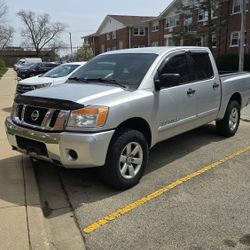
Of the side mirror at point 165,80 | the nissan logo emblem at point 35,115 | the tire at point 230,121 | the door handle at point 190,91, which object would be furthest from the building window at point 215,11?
the nissan logo emblem at point 35,115

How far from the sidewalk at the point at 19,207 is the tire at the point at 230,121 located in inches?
151

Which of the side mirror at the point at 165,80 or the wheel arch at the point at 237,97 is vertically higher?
the side mirror at the point at 165,80

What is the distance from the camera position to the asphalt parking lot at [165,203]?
356 centimetres

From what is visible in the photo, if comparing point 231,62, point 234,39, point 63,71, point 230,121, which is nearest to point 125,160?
point 230,121

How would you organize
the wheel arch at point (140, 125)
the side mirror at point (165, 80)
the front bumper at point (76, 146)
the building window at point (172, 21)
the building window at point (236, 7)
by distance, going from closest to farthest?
the front bumper at point (76, 146) < the wheel arch at point (140, 125) < the side mirror at point (165, 80) < the building window at point (236, 7) < the building window at point (172, 21)

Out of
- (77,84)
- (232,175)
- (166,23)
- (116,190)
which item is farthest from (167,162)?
(166,23)

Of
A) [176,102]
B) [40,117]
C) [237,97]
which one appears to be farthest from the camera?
[237,97]

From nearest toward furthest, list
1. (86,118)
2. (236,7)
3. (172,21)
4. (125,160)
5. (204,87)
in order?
(86,118)
(125,160)
(204,87)
(236,7)
(172,21)

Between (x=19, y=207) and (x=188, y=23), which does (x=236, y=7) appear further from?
(x=19, y=207)

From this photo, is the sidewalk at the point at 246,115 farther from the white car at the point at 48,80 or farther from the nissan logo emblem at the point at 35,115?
the nissan logo emblem at the point at 35,115

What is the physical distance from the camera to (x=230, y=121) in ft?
24.3

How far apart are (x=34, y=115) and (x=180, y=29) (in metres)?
31.9

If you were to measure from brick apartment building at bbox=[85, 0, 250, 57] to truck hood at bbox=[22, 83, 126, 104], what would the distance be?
86.0 ft

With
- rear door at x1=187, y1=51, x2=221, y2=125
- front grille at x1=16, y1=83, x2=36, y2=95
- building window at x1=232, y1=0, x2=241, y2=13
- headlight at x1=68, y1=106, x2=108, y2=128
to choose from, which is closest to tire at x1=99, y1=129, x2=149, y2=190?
headlight at x1=68, y1=106, x2=108, y2=128
